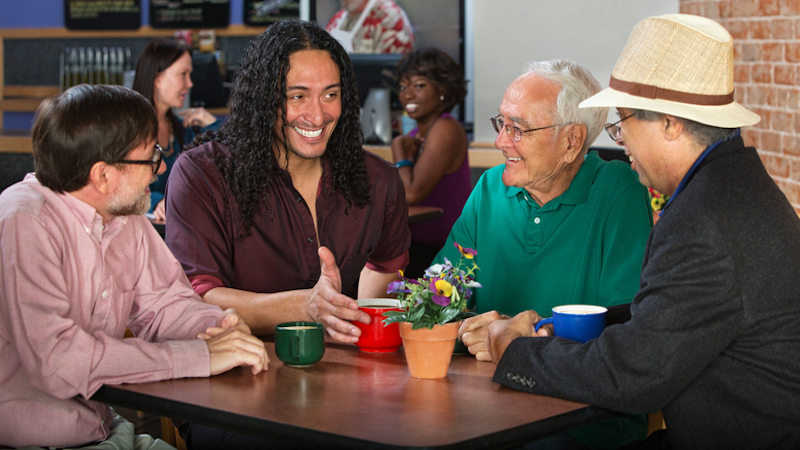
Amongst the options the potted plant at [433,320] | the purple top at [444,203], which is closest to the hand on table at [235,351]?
the potted plant at [433,320]

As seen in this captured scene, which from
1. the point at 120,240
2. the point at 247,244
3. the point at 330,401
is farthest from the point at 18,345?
the point at 247,244

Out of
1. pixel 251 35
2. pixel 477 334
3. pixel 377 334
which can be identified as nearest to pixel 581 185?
pixel 477 334

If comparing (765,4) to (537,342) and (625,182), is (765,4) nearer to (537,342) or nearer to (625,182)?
(625,182)

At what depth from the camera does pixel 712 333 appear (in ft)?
4.05

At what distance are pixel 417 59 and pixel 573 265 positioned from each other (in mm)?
2405

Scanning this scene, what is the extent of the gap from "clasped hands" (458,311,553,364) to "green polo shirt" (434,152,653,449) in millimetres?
322

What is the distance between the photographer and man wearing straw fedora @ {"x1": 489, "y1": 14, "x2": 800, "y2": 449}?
124cm

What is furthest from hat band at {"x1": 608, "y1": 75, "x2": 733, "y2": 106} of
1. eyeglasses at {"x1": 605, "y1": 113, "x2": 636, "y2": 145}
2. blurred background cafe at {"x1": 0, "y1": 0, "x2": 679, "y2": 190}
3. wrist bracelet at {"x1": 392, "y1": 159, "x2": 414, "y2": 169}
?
blurred background cafe at {"x1": 0, "y1": 0, "x2": 679, "y2": 190}

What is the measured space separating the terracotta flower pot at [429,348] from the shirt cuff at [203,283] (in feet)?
2.13

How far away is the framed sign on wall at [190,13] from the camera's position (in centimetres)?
621

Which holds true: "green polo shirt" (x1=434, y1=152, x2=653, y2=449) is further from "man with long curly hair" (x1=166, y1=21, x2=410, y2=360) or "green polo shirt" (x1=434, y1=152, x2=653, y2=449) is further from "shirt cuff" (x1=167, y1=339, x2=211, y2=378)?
"shirt cuff" (x1=167, y1=339, x2=211, y2=378)

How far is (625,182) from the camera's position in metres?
1.91

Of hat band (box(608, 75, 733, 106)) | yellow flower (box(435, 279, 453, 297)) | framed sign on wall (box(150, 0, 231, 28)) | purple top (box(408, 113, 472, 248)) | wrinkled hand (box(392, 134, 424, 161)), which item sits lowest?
purple top (box(408, 113, 472, 248))

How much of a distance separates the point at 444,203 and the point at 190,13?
3.44m
